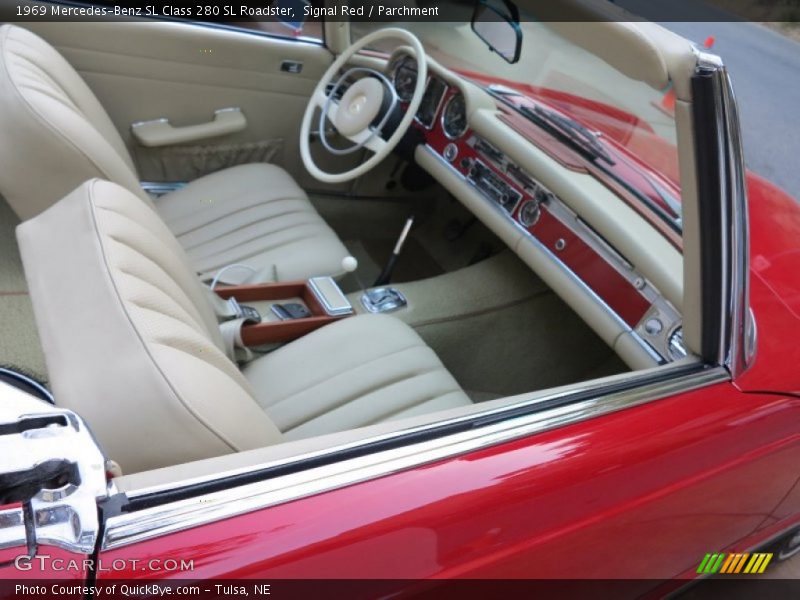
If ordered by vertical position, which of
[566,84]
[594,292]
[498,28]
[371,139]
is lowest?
[594,292]

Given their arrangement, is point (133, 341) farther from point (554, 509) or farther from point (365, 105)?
point (365, 105)

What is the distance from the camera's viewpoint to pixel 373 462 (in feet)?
3.08

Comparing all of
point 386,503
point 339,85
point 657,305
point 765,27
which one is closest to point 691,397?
point 657,305

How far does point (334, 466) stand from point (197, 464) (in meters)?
0.18

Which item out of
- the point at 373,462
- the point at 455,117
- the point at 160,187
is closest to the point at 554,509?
the point at 373,462

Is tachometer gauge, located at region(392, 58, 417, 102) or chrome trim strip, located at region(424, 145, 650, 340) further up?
tachometer gauge, located at region(392, 58, 417, 102)

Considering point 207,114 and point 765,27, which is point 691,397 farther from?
Answer: point 207,114

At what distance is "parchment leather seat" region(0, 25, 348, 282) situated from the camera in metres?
1.46

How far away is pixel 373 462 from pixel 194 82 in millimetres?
1954

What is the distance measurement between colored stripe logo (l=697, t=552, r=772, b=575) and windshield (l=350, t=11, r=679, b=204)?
882 mm

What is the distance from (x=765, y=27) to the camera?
1.95 m

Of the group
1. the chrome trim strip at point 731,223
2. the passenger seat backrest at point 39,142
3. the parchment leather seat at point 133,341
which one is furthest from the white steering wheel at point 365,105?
the chrome trim strip at point 731,223

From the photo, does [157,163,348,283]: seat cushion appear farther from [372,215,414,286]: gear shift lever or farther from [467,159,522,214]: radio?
[467,159,522,214]: radio

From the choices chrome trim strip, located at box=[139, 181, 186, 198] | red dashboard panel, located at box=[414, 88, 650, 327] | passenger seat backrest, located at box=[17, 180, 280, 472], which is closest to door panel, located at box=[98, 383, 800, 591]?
passenger seat backrest, located at box=[17, 180, 280, 472]
